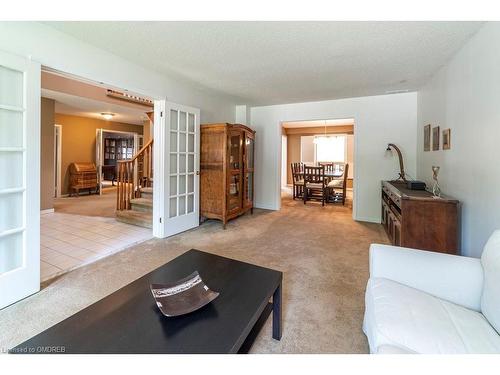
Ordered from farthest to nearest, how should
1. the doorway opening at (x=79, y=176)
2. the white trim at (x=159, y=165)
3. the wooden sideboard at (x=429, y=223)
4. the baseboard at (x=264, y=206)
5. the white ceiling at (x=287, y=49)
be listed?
the baseboard at (x=264, y=206), the white trim at (x=159, y=165), the doorway opening at (x=79, y=176), the wooden sideboard at (x=429, y=223), the white ceiling at (x=287, y=49)

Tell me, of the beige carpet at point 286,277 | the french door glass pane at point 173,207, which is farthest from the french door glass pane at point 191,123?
the beige carpet at point 286,277

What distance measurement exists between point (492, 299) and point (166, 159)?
11.1ft

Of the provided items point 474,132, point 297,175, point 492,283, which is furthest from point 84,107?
point 492,283

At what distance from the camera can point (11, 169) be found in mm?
1961

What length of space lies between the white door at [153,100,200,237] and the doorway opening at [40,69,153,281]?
427mm

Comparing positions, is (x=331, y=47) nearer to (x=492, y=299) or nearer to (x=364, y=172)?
(x=492, y=299)

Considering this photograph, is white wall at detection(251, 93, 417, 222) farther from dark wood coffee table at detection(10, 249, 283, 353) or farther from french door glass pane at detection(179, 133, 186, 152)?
dark wood coffee table at detection(10, 249, 283, 353)

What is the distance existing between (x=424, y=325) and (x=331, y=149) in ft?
28.2

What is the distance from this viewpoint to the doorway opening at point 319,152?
23.0 ft

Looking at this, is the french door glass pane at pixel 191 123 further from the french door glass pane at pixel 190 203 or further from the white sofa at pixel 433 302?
the white sofa at pixel 433 302

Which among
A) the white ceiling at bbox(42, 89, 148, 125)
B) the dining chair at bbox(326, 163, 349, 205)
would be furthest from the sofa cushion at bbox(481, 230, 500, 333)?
the white ceiling at bbox(42, 89, 148, 125)
